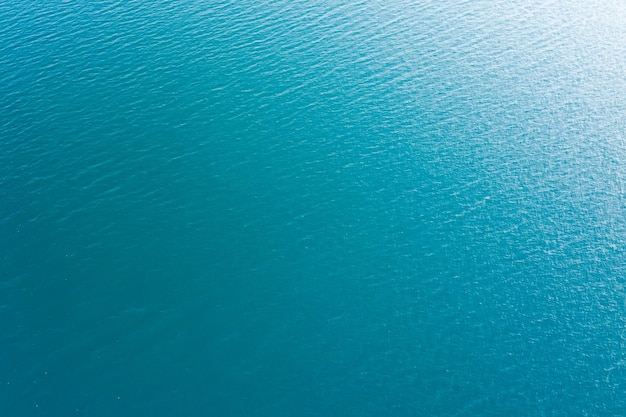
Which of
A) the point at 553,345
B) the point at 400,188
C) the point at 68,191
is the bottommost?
the point at 553,345

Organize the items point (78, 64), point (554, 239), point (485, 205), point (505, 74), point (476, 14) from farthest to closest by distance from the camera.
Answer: point (476, 14), point (78, 64), point (505, 74), point (485, 205), point (554, 239)

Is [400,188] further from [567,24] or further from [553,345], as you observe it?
[567,24]

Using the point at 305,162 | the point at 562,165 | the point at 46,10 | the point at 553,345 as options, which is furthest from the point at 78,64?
the point at 553,345

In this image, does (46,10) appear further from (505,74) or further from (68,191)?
(505,74)

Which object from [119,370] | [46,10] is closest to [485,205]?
[119,370]

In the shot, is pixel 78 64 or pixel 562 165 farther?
pixel 78 64

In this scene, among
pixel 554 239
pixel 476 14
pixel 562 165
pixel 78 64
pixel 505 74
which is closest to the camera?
pixel 554 239

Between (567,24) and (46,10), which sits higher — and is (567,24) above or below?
below
